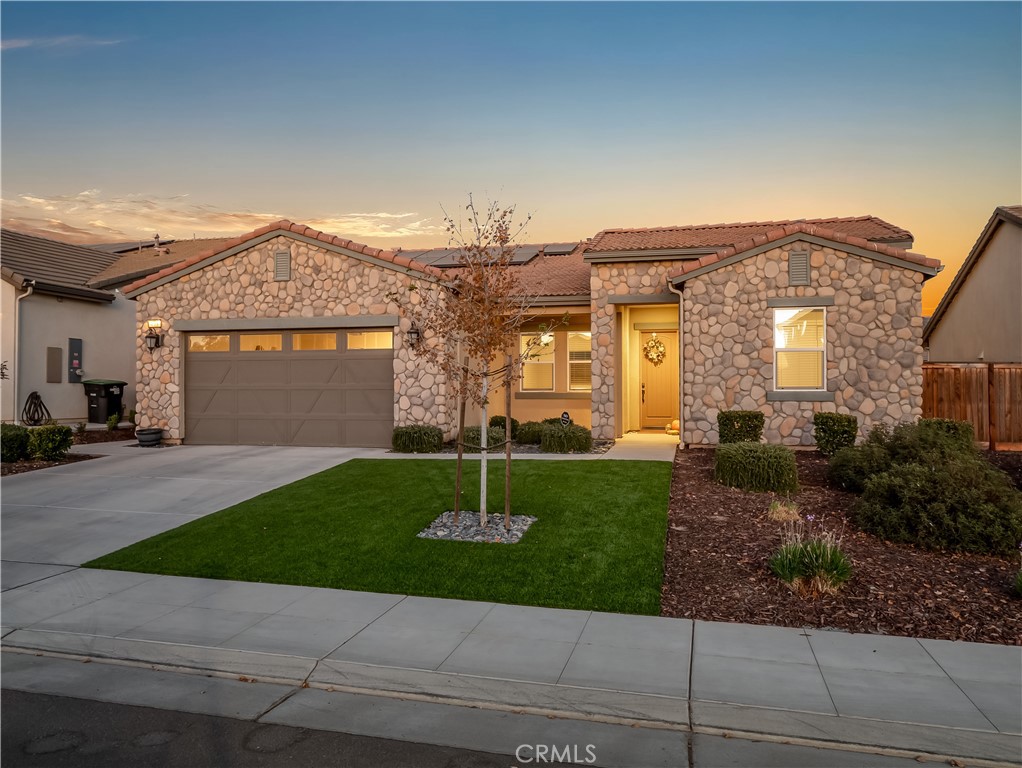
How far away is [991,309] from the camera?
2048cm

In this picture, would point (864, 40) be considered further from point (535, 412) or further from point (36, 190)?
point (36, 190)

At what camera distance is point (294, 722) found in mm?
4227

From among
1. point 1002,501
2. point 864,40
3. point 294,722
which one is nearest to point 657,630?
point 294,722

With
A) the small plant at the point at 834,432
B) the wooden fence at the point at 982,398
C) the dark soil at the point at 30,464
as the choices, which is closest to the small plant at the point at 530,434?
the small plant at the point at 834,432

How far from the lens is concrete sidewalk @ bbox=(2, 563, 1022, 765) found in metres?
4.12

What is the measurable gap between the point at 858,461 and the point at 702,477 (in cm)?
229

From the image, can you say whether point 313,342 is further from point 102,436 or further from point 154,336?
point 102,436

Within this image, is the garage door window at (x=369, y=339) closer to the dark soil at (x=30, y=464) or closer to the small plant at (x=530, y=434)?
the small plant at (x=530, y=434)

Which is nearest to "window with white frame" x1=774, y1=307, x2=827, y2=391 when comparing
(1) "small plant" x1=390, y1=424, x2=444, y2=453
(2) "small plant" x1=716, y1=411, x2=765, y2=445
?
(2) "small plant" x1=716, y1=411, x2=765, y2=445

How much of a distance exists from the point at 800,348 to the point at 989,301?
1084cm

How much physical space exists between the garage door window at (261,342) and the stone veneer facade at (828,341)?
910 cm

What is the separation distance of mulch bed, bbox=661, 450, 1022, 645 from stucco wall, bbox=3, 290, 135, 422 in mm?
18078

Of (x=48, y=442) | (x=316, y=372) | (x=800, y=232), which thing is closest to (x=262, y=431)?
(x=316, y=372)

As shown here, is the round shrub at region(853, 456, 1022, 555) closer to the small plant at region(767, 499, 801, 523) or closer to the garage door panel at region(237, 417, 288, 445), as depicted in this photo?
the small plant at region(767, 499, 801, 523)
